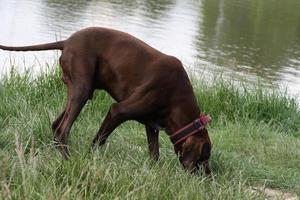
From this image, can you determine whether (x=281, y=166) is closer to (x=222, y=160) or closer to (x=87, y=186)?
(x=222, y=160)

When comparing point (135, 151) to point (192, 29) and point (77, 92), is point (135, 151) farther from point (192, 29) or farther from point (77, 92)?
point (192, 29)

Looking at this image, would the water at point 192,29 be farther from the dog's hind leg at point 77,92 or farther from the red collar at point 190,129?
the red collar at point 190,129

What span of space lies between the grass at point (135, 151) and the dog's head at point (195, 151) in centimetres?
11

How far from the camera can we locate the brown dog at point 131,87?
530cm

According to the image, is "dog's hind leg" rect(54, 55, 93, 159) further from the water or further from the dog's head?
the water

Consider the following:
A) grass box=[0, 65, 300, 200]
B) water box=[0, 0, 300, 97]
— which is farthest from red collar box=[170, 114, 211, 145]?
water box=[0, 0, 300, 97]

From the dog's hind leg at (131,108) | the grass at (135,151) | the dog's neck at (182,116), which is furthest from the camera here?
the dog's neck at (182,116)

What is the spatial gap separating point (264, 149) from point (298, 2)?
1163 inches

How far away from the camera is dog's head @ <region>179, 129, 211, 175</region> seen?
5.27 metres

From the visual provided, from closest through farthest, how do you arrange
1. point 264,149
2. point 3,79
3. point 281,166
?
point 281,166 < point 264,149 < point 3,79

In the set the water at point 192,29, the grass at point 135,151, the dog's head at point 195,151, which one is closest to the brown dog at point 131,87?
the dog's head at point 195,151

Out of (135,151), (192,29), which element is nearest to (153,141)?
(135,151)

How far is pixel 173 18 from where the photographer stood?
23781 mm

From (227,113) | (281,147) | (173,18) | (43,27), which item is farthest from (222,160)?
(173,18)
